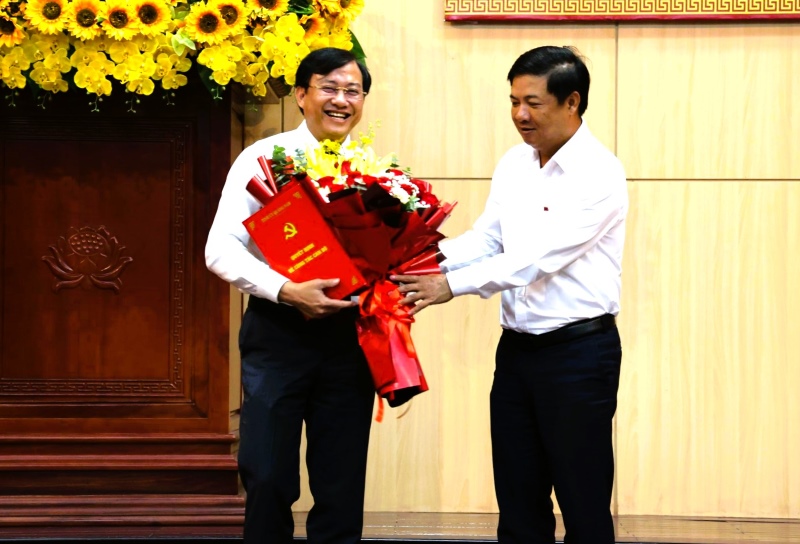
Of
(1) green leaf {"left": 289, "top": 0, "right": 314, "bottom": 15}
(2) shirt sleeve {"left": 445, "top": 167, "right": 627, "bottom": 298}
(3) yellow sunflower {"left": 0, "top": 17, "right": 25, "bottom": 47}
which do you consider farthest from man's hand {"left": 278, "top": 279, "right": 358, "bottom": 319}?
(3) yellow sunflower {"left": 0, "top": 17, "right": 25, "bottom": 47}

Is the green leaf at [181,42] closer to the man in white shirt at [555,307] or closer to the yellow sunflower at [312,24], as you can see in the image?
the yellow sunflower at [312,24]

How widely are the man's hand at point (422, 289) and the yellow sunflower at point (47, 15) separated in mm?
1288

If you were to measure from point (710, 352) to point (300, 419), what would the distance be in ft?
5.74

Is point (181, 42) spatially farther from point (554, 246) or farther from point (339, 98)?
point (554, 246)

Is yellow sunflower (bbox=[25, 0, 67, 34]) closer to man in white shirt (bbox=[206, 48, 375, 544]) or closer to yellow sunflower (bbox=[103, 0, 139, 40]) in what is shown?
yellow sunflower (bbox=[103, 0, 139, 40])

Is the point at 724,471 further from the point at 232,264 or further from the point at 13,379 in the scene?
the point at 13,379

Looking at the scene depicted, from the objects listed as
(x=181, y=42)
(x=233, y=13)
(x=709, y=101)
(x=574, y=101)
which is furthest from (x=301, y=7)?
(x=709, y=101)

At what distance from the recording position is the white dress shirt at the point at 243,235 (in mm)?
2480

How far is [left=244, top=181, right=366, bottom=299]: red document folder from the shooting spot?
2.42 metres

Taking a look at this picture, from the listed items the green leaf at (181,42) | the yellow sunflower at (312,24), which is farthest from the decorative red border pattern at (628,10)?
the green leaf at (181,42)

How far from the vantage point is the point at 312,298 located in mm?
2422

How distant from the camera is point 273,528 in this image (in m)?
2.55

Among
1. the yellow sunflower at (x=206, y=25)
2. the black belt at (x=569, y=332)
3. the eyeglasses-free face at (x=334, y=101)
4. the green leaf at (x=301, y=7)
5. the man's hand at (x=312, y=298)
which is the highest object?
the green leaf at (x=301, y=7)

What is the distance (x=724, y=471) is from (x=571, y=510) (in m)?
1.30
